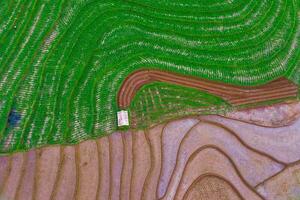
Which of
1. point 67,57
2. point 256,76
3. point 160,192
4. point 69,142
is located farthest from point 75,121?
point 256,76

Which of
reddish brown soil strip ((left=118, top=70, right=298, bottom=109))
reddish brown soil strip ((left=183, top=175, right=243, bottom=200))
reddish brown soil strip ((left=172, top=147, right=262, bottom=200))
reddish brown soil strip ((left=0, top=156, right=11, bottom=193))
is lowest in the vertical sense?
reddish brown soil strip ((left=183, top=175, right=243, bottom=200))

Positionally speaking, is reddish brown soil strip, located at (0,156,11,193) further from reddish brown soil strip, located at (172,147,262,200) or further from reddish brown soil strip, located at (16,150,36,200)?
reddish brown soil strip, located at (172,147,262,200)

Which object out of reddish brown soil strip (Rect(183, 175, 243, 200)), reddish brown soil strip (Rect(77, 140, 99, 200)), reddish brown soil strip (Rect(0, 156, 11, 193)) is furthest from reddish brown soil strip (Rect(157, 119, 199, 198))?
reddish brown soil strip (Rect(0, 156, 11, 193))

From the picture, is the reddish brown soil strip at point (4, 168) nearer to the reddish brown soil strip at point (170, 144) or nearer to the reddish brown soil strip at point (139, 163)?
the reddish brown soil strip at point (139, 163)

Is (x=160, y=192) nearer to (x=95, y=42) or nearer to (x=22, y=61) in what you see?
(x=95, y=42)

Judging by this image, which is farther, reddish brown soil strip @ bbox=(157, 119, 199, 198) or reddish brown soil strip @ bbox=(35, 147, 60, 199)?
reddish brown soil strip @ bbox=(157, 119, 199, 198)

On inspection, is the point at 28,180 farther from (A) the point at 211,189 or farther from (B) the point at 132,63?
(A) the point at 211,189
